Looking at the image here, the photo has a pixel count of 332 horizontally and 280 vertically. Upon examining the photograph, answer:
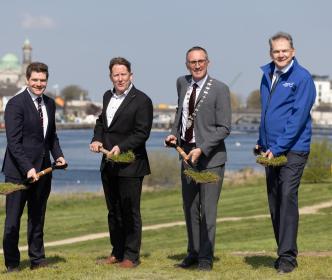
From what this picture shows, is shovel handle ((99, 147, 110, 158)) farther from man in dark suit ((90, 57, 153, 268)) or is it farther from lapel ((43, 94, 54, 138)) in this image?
lapel ((43, 94, 54, 138))

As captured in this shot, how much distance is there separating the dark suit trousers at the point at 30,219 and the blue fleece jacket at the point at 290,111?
2392mm

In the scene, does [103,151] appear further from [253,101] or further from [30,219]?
[253,101]

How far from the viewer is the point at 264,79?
9.51 meters

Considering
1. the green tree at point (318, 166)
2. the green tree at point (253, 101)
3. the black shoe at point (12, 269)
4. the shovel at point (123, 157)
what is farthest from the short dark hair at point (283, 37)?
the green tree at point (253, 101)

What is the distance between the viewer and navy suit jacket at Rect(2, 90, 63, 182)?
9.38m

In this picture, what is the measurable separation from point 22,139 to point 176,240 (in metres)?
11.0

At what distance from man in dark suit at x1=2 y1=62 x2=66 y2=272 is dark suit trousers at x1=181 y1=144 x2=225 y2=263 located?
1408 millimetres

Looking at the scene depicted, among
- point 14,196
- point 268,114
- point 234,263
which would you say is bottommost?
point 234,263

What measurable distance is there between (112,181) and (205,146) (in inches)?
44.8

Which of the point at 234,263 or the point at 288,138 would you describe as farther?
the point at 234,263

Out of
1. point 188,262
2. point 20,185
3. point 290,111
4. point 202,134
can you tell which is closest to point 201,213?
point 188,262

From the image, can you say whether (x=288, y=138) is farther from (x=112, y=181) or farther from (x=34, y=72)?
(x=34, y=72)

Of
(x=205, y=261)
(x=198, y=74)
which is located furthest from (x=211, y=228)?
(x=198, y=74)

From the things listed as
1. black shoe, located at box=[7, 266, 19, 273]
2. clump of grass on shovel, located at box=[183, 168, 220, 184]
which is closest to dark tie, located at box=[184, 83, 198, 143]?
clump of grass on shovel, located at box=[183, 168, 220, 184]
